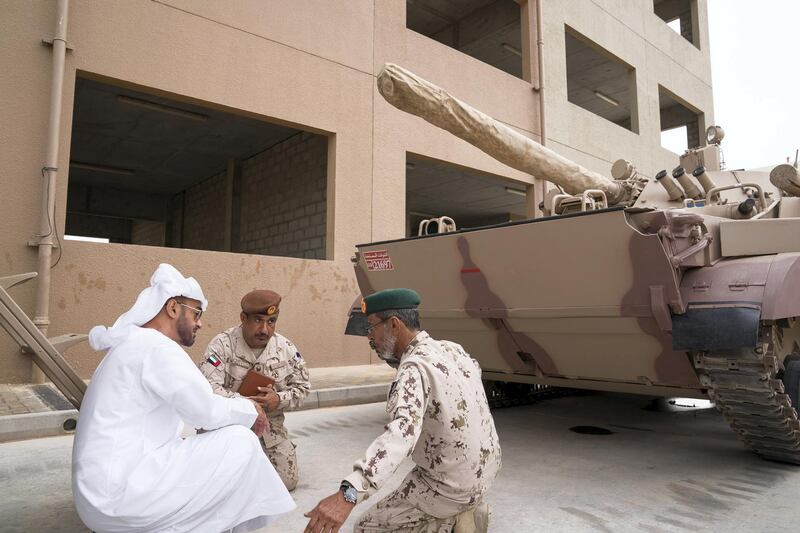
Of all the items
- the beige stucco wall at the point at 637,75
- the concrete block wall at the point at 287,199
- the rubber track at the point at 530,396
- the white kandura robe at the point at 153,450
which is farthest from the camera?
the beige stucco wall at the point at 637,75

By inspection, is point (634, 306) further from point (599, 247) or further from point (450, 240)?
point (450, 240)

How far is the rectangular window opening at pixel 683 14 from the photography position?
1775cm

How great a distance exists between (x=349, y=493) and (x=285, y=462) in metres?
1.69

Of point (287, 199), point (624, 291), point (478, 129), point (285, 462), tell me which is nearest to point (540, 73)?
point (287, 199)

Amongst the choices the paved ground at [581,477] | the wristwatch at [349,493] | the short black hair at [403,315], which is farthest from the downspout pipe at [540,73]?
the wristwatch at [349,493]

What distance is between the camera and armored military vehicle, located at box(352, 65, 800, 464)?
3330 mm

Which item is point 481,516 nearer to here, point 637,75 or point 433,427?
point 433,427

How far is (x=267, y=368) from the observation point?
11.5 feet

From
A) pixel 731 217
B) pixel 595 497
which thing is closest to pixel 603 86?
pixel 731 217

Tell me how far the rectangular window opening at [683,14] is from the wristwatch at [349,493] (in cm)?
1970

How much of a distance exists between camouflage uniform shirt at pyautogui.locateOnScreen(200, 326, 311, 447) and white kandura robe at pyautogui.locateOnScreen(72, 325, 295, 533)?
111cm

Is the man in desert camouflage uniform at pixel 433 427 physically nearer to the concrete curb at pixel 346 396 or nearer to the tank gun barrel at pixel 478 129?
the tank gun barrel at pixel 478 129

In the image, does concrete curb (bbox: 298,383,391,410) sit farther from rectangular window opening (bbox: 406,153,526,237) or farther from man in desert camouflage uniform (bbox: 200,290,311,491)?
rectangular window opening (bbox: 406,153,526,237)

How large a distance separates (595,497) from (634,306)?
3.68ft
